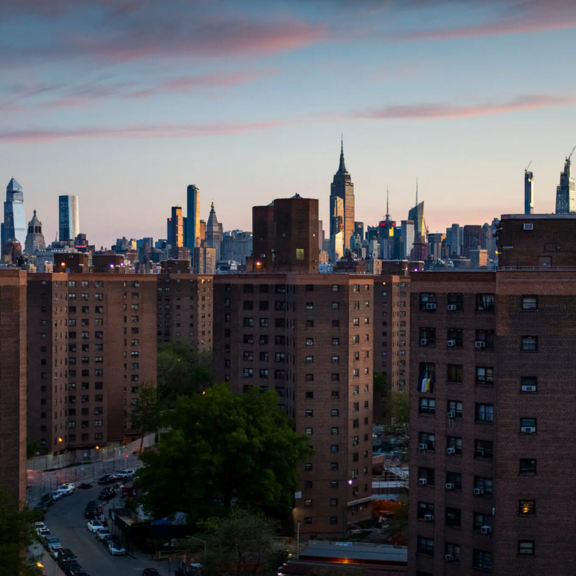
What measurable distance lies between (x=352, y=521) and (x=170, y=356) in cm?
8230

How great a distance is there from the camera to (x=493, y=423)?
54.9 metres

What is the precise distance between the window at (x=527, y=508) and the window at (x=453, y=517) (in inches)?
184

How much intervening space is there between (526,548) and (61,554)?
152 feet

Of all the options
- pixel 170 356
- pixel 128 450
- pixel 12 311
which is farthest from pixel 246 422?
pixel 170 356

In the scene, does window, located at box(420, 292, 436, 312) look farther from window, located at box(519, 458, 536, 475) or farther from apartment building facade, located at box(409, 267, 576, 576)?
window, located at box(519, 458, 536, 475)

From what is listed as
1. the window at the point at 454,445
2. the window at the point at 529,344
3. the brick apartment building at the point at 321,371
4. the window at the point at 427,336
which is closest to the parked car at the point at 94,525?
the brick apartment building at the point at 321,371

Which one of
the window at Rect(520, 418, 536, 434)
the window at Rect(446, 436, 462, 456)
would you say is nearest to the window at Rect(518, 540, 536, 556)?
the window at Rect(520, 418, 536, 434)

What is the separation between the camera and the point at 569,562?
52.5m

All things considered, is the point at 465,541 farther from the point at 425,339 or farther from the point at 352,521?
the point at 352,521

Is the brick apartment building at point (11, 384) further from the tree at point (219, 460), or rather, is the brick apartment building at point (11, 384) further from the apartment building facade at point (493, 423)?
the apartment building facade at point (493, 423)

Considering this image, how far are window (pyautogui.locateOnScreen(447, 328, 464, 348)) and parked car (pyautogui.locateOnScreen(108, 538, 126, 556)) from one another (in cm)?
4287

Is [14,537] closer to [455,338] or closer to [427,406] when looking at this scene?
[427,406]

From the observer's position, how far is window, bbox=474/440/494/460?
5544 centimetres

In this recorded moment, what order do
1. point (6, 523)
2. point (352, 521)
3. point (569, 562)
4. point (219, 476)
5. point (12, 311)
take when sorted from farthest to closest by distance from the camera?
point (352, 521) → point (219, 476) → point (12, 311) → point (6, 523) → point (569, 562)
